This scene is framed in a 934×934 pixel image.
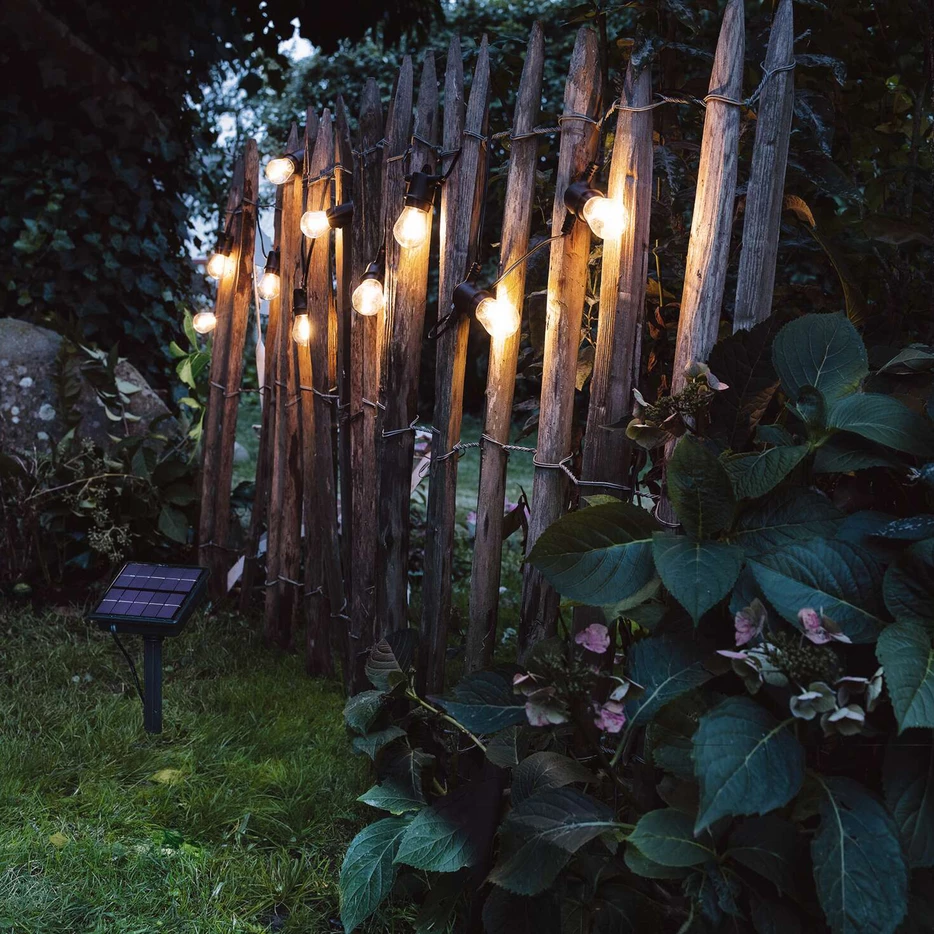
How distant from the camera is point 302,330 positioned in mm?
3330

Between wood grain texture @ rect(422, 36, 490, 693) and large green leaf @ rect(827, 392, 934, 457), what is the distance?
3.34ft

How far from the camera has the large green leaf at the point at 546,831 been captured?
1.60 m

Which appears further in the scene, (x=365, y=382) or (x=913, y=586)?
(x=365, y=382)

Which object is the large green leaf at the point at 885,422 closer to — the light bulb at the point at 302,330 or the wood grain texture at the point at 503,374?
the wood grain texture at the point at 503,374

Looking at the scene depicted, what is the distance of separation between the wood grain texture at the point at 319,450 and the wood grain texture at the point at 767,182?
1763 millimetres

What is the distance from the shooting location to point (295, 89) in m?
13.3

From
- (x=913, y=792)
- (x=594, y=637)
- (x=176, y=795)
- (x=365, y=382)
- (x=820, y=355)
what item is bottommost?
(x=176, y=795)

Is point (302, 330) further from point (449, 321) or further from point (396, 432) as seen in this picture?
point (449, 321)

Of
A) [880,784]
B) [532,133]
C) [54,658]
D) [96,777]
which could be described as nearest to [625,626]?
[880,784]

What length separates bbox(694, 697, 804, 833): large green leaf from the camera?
1262 millimetres

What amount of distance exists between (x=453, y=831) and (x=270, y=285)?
7.87ft

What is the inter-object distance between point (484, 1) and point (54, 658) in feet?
36.3

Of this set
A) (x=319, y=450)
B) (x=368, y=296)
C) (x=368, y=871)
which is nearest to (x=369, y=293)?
(x=368, y=296)

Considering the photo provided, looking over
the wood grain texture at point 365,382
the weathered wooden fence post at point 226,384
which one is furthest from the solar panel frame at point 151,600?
the weathered wooden fence post at point 226,384
